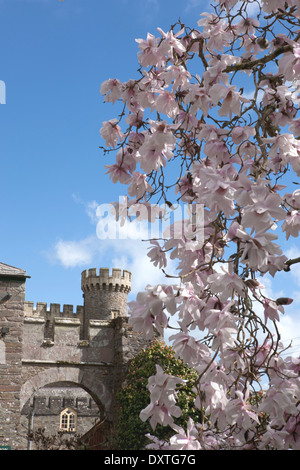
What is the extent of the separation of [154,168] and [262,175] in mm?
683

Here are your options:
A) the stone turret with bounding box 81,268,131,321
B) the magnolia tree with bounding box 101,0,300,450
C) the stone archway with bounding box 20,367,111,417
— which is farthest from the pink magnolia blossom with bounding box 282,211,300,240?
the stone turret with bounding box 81,268,131,321

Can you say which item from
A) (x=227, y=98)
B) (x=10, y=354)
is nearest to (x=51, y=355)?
(x=10, y=354)

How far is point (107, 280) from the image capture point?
108 ft

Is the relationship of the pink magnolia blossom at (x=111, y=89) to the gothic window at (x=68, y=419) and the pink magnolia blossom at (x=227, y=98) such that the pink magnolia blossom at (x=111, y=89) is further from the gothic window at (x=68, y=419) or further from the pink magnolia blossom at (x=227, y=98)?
the gothic window at (x=68, y=419)

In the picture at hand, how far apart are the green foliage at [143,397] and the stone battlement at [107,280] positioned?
56.8 feet

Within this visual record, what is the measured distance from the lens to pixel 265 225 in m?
2.66

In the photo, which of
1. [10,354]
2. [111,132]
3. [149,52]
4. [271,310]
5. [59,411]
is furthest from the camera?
[59,411]

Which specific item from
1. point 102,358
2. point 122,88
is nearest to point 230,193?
point 122,88

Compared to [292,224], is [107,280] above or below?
above

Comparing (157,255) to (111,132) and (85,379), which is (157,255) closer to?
(111,132)

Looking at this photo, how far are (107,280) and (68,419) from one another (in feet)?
26.2

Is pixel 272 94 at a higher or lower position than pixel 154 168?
higher
